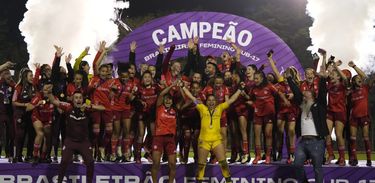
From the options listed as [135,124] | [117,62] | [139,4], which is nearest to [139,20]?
[139,4]

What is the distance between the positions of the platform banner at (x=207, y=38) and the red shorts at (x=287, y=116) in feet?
13.6

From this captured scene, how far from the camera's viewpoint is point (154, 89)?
10.5 metres

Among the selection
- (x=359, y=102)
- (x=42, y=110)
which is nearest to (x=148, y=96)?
(x=42, y=110)

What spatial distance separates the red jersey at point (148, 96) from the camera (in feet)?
34.2

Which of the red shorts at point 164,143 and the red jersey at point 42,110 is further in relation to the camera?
the red jersey at point 42,110

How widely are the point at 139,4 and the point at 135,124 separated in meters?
33.1

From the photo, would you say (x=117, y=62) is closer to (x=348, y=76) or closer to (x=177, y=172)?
(x=177, y=172)

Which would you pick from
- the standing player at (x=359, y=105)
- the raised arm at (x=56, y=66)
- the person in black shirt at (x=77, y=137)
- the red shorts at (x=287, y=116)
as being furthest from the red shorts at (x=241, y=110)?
the raised arm at (x=56, y=66)

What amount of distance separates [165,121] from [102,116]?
54.6 inches

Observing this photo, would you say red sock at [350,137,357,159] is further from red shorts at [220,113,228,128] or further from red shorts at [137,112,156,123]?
red shorts at [137,112,156,123]

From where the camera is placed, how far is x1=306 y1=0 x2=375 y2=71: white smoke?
13930mm

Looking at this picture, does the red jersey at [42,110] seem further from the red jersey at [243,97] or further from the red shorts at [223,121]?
the red jersey at [243,97]

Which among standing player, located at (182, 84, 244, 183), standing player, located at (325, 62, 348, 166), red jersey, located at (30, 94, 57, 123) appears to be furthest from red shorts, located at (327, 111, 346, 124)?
red jersey, located at (30, 94, 57, 123)

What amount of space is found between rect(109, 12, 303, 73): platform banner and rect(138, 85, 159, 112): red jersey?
14.8ft
